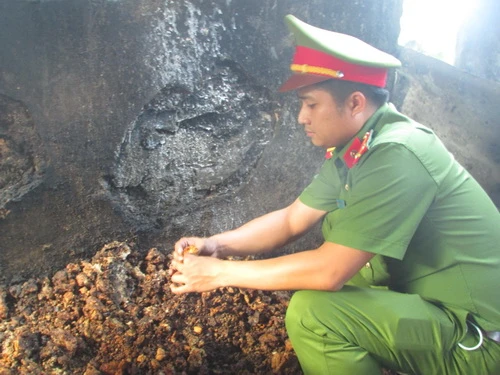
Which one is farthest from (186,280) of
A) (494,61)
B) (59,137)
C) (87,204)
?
(494,61)

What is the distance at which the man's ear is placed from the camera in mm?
1469

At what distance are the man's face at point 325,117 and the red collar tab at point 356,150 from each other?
44mm

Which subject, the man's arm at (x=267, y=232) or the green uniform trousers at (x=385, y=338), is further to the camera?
the man's arm at (x=267, y=232)

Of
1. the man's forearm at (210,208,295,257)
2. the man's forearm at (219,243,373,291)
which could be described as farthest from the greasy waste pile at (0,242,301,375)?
the man's forearm at (219,243,373,291)

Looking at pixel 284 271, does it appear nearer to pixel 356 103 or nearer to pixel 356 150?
pixel 356 150

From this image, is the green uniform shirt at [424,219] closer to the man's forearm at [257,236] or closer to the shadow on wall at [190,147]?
the man's forearm at [257,236]

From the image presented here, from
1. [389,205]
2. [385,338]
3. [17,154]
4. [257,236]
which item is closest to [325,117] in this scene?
[389,205]

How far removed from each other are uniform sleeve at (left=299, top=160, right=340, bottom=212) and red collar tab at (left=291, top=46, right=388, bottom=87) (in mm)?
412

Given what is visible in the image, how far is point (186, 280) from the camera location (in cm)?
152

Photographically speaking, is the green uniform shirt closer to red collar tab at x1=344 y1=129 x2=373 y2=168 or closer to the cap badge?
red collar tab at x1=344 y1=129 x2=373 y2=168

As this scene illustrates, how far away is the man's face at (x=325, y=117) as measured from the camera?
1491 mm

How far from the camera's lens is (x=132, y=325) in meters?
1.72

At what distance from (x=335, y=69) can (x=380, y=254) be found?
0.61 m

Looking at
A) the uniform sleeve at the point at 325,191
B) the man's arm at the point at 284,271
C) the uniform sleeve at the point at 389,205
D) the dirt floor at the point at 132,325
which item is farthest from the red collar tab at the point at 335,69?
the dirt floor at the point at 132,325
